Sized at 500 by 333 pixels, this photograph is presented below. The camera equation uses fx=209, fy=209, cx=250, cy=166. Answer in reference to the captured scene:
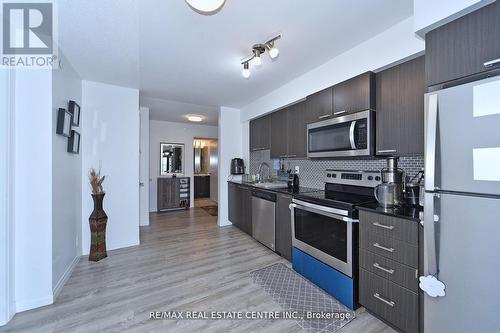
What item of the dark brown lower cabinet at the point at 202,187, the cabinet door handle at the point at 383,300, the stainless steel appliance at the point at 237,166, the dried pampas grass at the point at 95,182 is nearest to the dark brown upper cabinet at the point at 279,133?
the stainless steel appliance at the point at 237,166

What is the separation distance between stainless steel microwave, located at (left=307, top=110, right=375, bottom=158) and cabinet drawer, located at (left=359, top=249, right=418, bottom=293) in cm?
90

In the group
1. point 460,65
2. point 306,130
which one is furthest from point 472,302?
point 306,130

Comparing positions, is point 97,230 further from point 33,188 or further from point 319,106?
point 319,106

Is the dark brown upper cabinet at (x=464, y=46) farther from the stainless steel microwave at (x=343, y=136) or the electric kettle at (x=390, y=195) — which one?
the electric kettle at (x=390, y=195)

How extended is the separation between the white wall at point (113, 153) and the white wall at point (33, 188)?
1166 mm

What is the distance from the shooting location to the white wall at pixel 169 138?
5.75 meters

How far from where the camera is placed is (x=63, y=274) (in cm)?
224

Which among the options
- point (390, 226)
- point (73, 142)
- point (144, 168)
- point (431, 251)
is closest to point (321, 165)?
point (390, 226)

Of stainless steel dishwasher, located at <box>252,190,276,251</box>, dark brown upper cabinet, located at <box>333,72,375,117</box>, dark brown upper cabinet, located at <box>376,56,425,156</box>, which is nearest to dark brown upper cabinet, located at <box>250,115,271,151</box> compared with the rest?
stainless steel dishwasher, located at <box>252,190,276,251</box>

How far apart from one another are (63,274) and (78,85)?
7.74 ft

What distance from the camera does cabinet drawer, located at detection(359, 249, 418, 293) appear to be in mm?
1431

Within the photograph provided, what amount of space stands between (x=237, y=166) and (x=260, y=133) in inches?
33.4

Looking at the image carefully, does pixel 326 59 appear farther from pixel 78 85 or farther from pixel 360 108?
pixel 78 85

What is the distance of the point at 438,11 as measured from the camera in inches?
48.5
